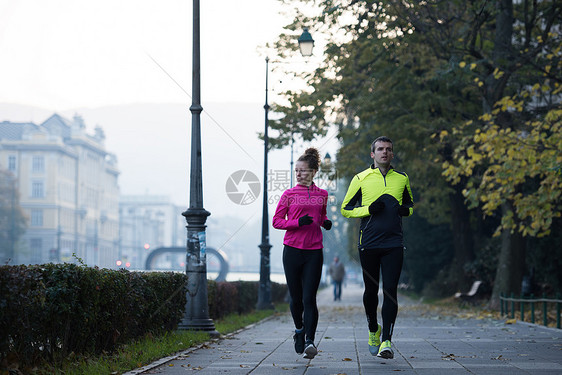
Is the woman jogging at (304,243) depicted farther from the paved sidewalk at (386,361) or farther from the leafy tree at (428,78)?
the leafy tree at (428,78)

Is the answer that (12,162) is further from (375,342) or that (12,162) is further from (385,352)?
(385,352)

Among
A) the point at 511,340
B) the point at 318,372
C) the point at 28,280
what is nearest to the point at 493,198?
the point at 511,340

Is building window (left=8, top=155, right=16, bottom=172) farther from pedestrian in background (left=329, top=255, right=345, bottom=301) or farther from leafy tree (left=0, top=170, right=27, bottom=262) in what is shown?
pedestrian in background (left=329, top=255, right=345, bottom=301)

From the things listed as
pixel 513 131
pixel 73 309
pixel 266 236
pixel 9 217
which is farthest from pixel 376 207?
pixel 9 217

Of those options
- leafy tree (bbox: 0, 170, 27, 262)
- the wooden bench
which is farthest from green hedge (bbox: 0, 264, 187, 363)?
leafy tree (bbox: 0, 170, 27, 262)

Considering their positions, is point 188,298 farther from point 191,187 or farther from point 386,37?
point 386,37

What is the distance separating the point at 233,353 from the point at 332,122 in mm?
18579

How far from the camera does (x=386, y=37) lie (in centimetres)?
2280

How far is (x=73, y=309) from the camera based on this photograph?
718 cm

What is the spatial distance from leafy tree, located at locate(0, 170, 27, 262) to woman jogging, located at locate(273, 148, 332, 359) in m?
85.8

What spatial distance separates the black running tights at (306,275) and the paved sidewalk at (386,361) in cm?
44

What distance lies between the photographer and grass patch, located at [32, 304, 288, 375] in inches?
272

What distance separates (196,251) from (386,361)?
4550mm

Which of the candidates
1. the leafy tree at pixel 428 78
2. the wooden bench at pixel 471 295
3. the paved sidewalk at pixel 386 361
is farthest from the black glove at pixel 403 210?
the wooden bench at pixel 471 295
